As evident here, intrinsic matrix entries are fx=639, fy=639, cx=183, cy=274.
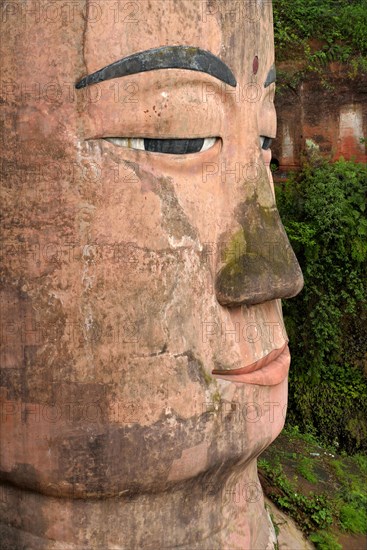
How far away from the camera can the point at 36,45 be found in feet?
9.94

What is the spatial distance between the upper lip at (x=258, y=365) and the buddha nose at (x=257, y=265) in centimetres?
35

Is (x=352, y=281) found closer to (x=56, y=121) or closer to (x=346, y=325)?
(x=346, y=325)

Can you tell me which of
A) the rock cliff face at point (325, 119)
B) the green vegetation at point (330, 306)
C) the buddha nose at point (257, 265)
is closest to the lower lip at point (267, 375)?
the buddha nose at point (257, 265)

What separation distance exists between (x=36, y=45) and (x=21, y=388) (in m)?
1.65

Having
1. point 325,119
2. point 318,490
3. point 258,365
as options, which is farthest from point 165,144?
point 325,119

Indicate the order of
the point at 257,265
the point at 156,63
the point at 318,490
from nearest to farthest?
the point at 156,63, the point at 257,265, the point at 318,490

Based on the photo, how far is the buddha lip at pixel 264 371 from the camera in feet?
11.1

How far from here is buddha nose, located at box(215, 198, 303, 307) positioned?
10.7 feet

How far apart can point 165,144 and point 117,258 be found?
24.2 inches

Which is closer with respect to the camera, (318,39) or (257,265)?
(257,265)

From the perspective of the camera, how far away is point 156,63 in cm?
302

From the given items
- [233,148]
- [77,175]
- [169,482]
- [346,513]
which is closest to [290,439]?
[346,513]

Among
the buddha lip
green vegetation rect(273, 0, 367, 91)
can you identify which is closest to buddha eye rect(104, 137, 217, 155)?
the buddha lip

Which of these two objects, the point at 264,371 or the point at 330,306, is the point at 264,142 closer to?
the point at 264,371
